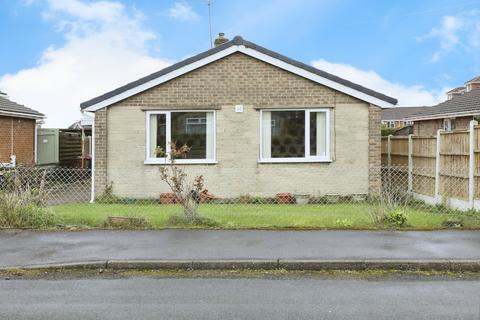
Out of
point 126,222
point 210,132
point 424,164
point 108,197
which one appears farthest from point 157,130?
point 424,164

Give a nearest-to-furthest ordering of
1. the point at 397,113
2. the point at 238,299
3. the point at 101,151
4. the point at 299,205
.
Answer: the point at 238,299
the point at 299,205
the point at 101,151
the point at 397,113

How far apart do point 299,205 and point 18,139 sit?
1416cm

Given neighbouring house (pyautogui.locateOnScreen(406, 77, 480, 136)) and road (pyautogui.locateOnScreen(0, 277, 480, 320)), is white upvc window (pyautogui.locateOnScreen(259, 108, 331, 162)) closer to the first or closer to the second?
neighbouring house (pyautogui.locateOnScreen(406, 77, 480, 136))

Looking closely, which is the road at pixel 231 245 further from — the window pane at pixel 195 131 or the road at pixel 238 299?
the window pane at pixel 195 131

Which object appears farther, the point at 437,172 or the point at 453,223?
the point at 437,172

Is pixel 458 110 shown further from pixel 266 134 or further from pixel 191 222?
pixel 191 222

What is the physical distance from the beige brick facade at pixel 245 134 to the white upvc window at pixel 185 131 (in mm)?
190

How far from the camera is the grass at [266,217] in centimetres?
980

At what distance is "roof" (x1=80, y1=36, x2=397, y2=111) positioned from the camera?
48.8 feet

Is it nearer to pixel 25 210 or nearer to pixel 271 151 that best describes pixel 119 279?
pixel 25 210

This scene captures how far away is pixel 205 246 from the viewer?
8.13m

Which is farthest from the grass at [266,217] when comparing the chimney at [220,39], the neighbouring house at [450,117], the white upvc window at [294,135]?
the neighbouring house at [450,117]

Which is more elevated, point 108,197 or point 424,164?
point 424,164

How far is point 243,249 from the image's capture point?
7914 mm
